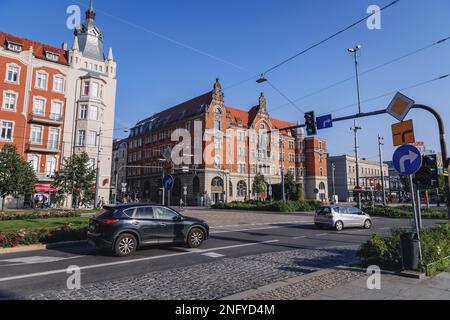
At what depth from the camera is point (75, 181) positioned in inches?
1117

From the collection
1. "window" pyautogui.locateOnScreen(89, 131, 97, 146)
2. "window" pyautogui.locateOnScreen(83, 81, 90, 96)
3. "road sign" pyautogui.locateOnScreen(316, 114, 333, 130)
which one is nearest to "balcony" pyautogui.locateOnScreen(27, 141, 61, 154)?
"window" pyautogui.locateOnScreen(89, 131, 97, 146)

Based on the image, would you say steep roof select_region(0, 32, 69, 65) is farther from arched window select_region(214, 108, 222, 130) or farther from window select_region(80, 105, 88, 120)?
arched window select_region(214, 108, 222, 130)

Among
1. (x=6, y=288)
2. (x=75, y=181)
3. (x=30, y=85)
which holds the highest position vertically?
(x=30, y=85)

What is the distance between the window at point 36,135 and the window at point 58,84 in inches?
230

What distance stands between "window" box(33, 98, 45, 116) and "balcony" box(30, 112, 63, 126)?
30 centimetres

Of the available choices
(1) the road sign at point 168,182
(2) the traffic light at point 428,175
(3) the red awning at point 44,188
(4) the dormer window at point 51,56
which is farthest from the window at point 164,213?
(4) the dormer window at point 51,56

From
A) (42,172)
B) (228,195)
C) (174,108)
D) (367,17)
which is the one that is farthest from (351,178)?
(367,17)

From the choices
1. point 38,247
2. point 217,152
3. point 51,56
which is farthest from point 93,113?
point 38,247

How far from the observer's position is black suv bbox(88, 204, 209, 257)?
9.85 m

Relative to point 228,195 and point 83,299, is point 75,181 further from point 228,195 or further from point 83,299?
point 228,195

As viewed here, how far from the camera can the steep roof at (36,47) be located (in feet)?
128

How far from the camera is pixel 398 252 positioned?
7.78m

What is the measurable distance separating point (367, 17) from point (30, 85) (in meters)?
40.7

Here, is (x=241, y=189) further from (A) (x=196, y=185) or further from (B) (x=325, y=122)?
(B) (x=325, y=122)
